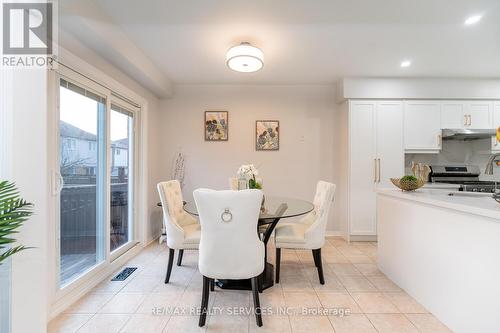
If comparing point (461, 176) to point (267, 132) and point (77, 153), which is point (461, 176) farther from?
point (77, 153)

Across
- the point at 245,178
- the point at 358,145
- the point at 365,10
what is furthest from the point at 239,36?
the point at 358,145

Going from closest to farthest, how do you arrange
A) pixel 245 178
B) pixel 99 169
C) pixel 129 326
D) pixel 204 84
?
1. pixel 129 326
2. pixel 245 178
3. pixel 99 169
4. pixel 204 84

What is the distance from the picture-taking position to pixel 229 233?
159 cm

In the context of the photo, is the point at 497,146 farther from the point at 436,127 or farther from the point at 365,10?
the point at 365,10

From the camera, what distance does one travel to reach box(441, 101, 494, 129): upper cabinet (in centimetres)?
354

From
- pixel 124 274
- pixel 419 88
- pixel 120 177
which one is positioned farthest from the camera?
pixel 419 88

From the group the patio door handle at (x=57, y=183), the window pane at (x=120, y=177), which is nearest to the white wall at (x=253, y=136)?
the window pane at (x=120, y=177)

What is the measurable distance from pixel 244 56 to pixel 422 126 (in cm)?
298

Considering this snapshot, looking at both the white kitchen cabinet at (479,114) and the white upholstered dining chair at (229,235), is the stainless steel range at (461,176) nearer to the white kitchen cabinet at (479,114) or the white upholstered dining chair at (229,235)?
the white kitchen cabinet at (479,114)

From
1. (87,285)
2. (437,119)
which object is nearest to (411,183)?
(437,119)

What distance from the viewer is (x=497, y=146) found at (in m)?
3.54

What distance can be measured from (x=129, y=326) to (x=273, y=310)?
108 cm

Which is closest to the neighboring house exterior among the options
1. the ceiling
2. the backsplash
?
the ceiling

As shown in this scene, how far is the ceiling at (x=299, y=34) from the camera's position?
75.9 inches
